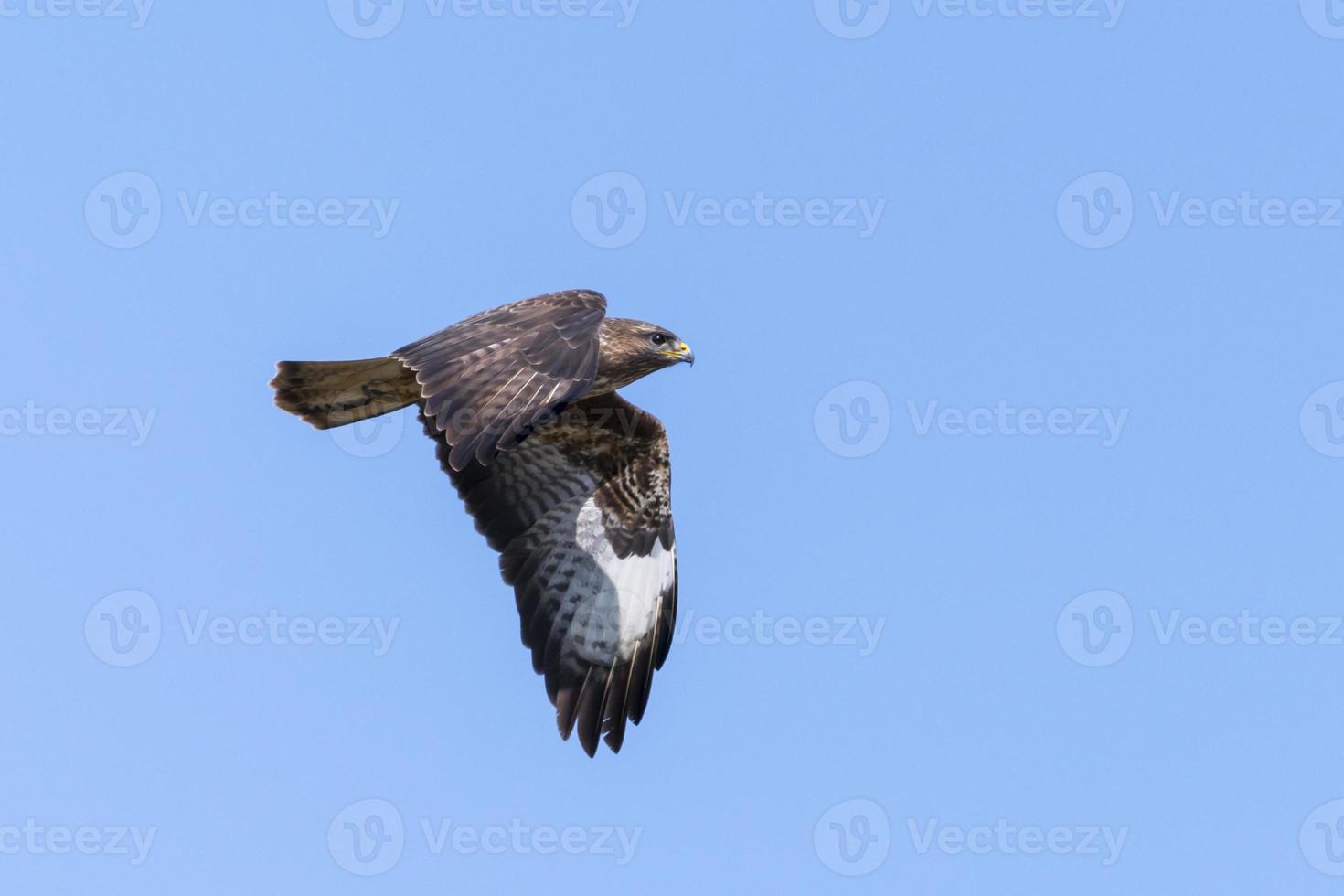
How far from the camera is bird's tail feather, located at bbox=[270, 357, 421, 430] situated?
11445 millimetres

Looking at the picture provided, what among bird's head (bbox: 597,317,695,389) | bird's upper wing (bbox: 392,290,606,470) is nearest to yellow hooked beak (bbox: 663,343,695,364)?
bird's head (bbox: 597,317,695,389)

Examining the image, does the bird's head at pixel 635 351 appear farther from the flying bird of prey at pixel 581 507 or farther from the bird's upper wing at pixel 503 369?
the bird's upper wing at pixel 503 369

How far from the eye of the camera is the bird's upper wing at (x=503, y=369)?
30.8ft

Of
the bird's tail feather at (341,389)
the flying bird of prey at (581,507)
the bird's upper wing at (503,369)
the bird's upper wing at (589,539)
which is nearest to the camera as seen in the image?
the bird's upper wing at (503,369)

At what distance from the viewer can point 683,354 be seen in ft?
39.0

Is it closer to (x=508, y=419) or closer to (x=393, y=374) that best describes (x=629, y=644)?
→ (x=393, y=374)

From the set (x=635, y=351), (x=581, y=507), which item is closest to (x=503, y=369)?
(x=635, y=351)

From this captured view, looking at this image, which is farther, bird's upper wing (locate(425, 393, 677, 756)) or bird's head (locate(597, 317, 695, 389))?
bird's upper wing (locate(425, 393, 677, 756))

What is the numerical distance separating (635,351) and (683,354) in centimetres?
33

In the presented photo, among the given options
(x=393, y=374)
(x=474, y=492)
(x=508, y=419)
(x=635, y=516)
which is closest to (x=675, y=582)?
(x=635, y=516)

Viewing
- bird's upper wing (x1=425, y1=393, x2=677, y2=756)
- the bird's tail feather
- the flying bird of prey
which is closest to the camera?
the bird's tail feather

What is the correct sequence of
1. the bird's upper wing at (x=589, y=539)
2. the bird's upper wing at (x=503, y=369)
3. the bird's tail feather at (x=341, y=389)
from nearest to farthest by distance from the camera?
the bird's upper wing at (x=503, y=369), the bird's tail feather at (x=341, y=389), the bird's upper wing at (x=589, y=539)

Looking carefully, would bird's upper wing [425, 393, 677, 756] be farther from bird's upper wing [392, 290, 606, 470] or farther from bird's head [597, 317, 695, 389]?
bird's upper wing [392, 290, 606, 470]

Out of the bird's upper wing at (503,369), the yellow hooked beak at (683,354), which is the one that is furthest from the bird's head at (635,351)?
the bird's upper wing at (503,369)
